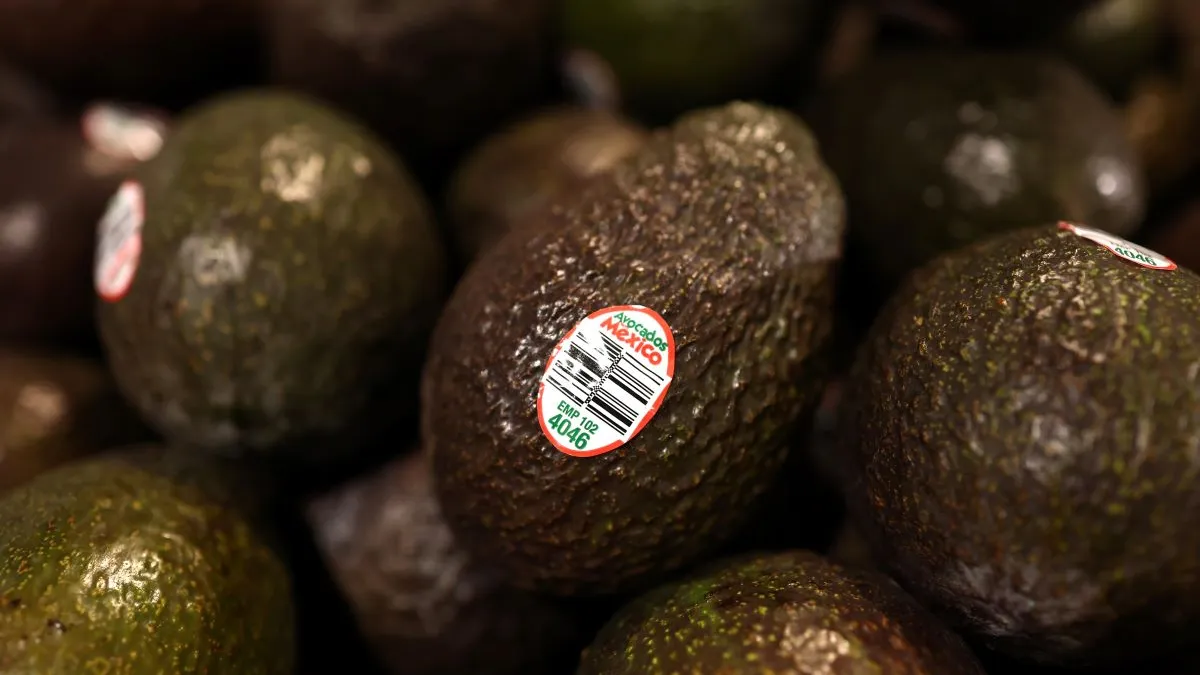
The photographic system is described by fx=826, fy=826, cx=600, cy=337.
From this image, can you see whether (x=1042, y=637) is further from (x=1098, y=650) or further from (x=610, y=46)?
(x=610, y=46)

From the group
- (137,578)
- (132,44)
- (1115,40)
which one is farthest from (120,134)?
(1115,40)

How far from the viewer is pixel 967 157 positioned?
3.48 ft

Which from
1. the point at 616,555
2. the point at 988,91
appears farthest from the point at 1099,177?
the point at 616,555

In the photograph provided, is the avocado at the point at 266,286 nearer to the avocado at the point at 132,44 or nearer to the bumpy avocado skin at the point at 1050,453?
the avocado at the point at 132,44

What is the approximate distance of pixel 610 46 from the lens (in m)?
1.33

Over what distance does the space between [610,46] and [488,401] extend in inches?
30.2

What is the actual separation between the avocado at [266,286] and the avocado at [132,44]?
42cm

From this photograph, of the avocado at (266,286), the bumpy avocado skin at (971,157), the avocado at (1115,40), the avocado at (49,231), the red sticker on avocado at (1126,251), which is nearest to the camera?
the red sticker on avocado at (1126,251)

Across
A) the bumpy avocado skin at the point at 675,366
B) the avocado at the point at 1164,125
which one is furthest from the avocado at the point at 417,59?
the avocado at the point at 1164,125

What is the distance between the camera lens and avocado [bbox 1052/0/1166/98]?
4.54 feet

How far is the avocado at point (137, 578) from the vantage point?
0.68 metres

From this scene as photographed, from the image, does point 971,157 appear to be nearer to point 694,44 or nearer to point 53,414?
point 694,44

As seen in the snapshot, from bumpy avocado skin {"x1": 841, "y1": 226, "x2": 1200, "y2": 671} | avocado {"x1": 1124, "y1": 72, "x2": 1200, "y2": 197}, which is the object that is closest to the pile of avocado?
bumpy avocado skin {"x1": 841, "y1": 226, "x2": 1200, "y2": 671}

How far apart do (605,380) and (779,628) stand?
0.26m
